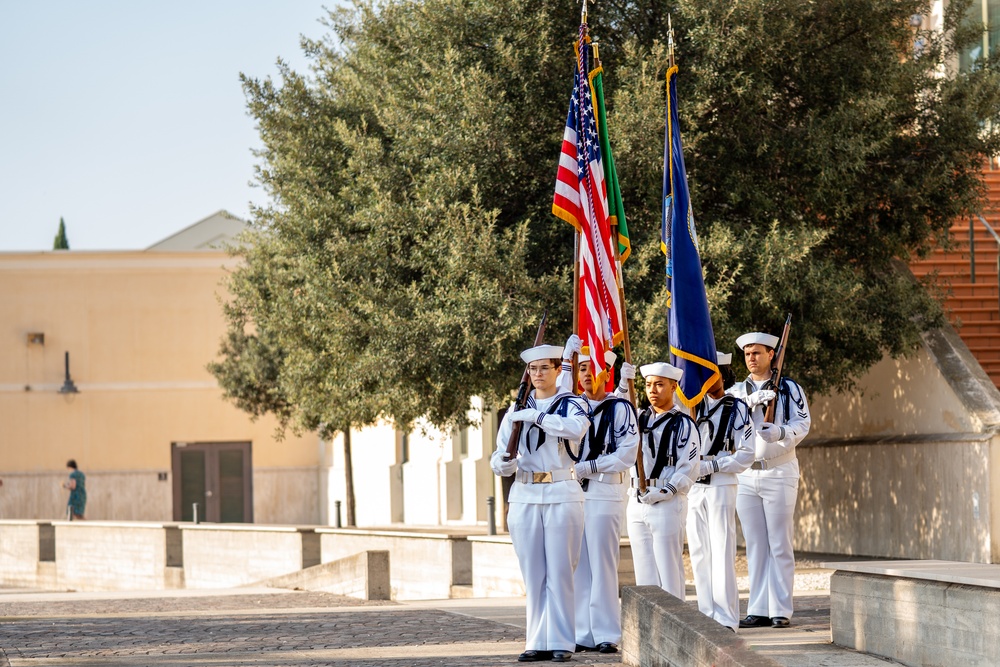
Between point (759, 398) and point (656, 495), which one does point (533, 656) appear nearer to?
point (656, 495)

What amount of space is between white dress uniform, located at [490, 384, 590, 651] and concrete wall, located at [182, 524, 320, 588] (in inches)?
567

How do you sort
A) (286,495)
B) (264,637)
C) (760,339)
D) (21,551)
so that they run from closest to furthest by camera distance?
(760,339) → (264,637) → (21,551) → (286,495)

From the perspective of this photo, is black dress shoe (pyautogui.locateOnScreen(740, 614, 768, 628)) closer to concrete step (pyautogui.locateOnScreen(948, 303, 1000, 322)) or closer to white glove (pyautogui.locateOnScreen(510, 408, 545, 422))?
white glove (pyautogui.locateOnScreen(510, 408, 545, 422))

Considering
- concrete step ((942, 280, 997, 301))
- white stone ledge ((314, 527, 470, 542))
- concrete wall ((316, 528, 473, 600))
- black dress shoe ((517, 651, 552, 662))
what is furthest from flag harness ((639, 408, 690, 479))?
concrete step ((942, 280, 997, 301))

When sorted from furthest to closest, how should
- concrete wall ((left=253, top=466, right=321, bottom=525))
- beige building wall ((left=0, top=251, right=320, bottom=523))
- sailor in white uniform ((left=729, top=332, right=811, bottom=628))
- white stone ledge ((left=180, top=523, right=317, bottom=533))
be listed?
concrete wall ((left=253, top=466, right=321, bottom=525))
beige building wall ((left=0, top=251, right=320, bottom=523))
white stone ledge ((left=180, top=523, right=317, bottom=533))
sailor in white uniform ((left=729, top=332, right=811, bottom=628))

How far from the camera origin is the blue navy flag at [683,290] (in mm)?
11703

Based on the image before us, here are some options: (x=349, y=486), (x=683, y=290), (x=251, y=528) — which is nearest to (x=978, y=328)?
(x=683, y=290)

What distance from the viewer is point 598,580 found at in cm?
1048

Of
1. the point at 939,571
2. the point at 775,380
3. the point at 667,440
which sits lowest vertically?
the point at 939,571

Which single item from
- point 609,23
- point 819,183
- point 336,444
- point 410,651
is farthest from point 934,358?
point 336,444

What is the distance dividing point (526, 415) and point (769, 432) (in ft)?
8.47

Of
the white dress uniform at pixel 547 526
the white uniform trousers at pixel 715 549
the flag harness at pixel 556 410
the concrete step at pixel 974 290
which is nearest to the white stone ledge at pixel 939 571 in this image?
the white uniform trousers at pixel 715 549

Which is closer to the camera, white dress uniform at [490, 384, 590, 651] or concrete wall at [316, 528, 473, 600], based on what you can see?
white dress uniform at [490, 384, 590, 651]

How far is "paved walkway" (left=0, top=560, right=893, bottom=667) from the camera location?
10.5 meters
